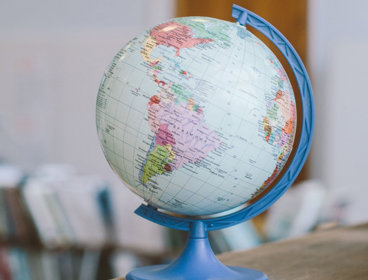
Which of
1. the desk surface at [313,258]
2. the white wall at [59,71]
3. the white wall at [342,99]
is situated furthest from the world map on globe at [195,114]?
the white wall at [59,71]

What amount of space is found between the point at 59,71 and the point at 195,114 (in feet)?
17.0

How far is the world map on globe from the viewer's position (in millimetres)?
854

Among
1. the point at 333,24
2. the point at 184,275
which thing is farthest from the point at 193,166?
the point at 333,24

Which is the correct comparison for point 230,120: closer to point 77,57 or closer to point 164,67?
point 164,67

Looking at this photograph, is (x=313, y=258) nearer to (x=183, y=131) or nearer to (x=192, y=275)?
(x=192, y=275)

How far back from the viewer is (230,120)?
2.81 feet

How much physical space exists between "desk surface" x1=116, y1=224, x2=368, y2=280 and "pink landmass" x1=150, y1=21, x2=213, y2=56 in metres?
0.39

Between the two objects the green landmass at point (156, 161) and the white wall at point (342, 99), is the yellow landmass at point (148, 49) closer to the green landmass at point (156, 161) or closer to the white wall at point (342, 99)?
the green landmass at point (156, 161)

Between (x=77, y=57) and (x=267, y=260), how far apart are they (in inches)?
190

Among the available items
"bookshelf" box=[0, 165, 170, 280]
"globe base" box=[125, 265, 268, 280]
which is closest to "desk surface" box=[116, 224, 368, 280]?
"globe base" box=[125, 265, 268, 280]

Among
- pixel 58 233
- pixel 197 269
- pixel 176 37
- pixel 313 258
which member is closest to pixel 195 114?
pixel 176 37

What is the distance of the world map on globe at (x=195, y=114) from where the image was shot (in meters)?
0.85

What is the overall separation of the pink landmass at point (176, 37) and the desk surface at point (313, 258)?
389 mm

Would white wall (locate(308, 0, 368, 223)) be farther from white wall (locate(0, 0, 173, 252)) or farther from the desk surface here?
the desk surface
